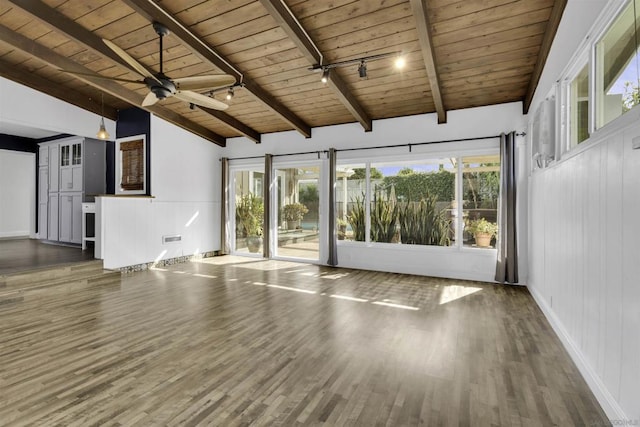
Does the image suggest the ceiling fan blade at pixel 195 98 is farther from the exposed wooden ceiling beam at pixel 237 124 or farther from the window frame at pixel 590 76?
the window frame at pixel 590 76

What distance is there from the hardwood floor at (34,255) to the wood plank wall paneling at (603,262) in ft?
21.7

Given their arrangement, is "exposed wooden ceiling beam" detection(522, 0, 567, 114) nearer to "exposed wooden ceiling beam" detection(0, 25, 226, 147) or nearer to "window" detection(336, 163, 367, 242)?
"window" detection(336, 163, 367, 242)

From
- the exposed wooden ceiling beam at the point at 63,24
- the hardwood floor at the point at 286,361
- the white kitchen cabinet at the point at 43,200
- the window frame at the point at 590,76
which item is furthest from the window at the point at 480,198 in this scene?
the white kitchen cabinet at the point at 43,200

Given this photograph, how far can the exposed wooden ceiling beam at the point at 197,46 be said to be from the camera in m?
3.49

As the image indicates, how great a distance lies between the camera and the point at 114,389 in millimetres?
2135

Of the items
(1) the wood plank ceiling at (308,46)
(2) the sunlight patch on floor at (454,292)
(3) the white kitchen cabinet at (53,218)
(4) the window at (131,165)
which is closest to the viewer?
(1) the wood plank ceiling at (308,46)

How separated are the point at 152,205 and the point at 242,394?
5.33 meters

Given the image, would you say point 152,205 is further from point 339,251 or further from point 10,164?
point 10,164

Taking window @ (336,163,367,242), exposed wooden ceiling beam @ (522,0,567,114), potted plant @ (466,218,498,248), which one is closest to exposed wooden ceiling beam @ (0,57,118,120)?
window @ (336,163,367,242)

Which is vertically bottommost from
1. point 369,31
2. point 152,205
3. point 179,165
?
point 152,205

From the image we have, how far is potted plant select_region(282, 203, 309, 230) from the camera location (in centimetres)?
707

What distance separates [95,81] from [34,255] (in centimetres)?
350

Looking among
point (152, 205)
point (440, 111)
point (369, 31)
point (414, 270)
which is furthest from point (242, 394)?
point (152, 205)

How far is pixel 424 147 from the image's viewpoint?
5652 mm
